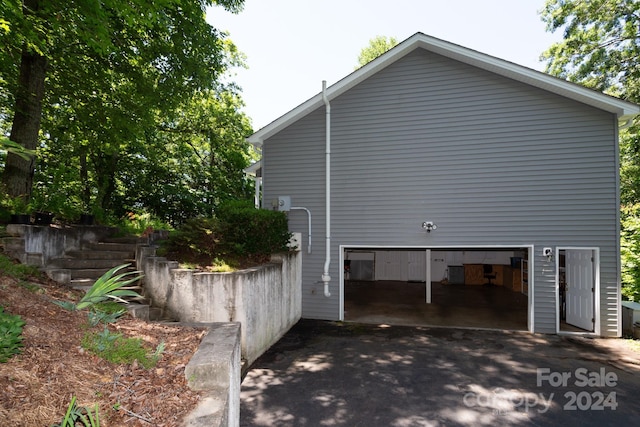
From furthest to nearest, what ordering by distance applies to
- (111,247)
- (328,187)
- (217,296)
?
(328,187), (111,247), (217,296)

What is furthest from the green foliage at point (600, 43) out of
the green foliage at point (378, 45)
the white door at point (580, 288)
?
the green foliage at point (378, 45)

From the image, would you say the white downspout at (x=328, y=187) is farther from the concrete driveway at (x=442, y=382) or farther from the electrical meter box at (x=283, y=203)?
the concrete driveway at (x=442, y=382)

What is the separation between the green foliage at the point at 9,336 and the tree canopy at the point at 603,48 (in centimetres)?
1494

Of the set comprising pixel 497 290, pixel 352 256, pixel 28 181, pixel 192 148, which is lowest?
pixel 497 290

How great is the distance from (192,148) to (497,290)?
1525cm

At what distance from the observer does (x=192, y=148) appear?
14555 millimetres

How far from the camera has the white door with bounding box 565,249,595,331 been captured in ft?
21.7

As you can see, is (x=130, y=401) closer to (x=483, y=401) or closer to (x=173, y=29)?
(x=483, y=401)

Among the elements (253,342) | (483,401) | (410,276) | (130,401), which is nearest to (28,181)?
(253,342)

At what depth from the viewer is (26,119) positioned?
21.2 ft

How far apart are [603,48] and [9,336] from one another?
17.3 meters

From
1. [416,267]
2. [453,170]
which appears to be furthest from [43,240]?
[416,267]

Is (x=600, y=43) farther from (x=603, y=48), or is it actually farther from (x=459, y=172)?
(x=459, y=172)

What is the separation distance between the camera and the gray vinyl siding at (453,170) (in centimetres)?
650
